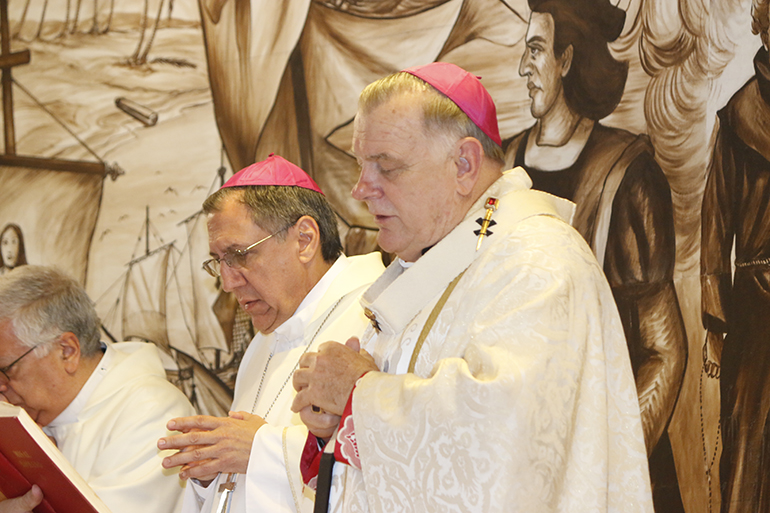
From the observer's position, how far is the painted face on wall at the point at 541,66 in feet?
14.0

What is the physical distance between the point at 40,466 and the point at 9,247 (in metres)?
3.16

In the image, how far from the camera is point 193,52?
5480mm

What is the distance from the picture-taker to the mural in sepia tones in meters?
3.67

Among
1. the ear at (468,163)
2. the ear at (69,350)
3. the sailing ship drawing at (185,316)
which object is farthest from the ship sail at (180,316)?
the ear at (468,163)

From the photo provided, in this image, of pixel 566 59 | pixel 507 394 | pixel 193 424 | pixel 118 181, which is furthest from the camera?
pixel 118 181

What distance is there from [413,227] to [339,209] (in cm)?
264

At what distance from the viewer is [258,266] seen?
3574mm

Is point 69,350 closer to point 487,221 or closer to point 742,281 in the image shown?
point 487,221

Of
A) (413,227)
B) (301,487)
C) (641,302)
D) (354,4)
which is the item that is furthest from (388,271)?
(354,4)

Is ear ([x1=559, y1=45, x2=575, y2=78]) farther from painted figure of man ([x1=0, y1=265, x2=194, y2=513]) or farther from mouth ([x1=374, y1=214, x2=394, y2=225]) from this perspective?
painted figure of man ([x1=0, y1=265, x2=194, y2=513])

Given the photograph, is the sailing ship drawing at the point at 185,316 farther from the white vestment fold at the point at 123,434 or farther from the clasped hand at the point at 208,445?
the clasped hand at the point at 208,445

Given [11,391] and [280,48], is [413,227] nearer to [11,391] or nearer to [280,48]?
[11,391]

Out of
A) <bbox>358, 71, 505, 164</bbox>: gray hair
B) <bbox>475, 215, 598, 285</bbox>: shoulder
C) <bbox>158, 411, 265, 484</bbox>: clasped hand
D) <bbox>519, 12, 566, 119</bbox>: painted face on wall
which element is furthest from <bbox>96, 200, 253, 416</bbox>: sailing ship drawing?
<bbox>475, 215, 598, 285</bbox>: shoulder

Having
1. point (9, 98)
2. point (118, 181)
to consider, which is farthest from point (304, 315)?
point (9, 98)
